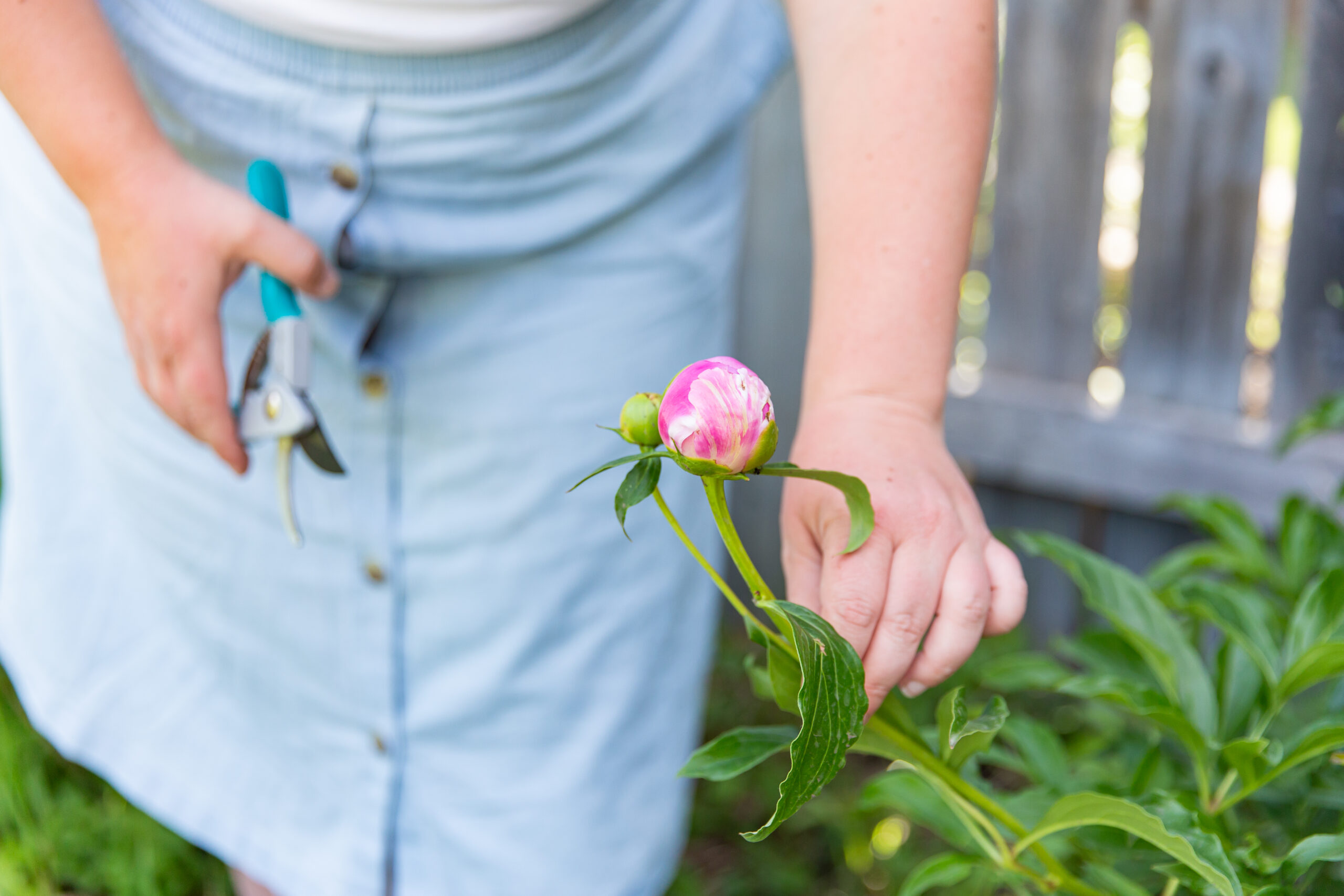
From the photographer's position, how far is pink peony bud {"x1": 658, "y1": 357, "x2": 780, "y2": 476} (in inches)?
16.2

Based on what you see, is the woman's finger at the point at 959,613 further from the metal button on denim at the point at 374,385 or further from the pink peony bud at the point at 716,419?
the metal button on denim at the point at 374,385

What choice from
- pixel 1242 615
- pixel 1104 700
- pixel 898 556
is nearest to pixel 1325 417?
pixel 1242 615

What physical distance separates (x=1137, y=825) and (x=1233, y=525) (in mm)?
594

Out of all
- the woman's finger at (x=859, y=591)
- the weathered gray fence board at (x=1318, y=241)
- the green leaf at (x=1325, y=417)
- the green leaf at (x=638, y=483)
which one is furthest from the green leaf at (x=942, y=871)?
the weathered gray fence board at (x=1318, y=241)

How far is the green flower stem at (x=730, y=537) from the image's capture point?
44 cm

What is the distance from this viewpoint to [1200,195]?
1.66m

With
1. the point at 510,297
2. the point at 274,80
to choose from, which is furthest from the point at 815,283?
the point at 274,80

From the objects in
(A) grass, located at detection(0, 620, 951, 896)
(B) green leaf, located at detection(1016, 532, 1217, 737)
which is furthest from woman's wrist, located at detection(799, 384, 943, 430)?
(A) grass, located at detection(0, 620, 951, 896)

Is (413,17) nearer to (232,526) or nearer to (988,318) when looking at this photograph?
(232,526)

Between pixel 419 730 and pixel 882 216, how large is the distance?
2.11ft

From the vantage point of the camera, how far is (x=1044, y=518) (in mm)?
1984

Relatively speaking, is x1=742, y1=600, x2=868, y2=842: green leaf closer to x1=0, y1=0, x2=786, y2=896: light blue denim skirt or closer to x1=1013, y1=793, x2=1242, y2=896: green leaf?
x1=1013, y1=793, x2=1242, y2=896: green leaf

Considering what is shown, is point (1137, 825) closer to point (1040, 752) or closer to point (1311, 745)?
point (1311, 745)

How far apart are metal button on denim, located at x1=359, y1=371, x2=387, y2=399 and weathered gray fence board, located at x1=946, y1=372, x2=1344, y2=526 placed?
118 centimetres
